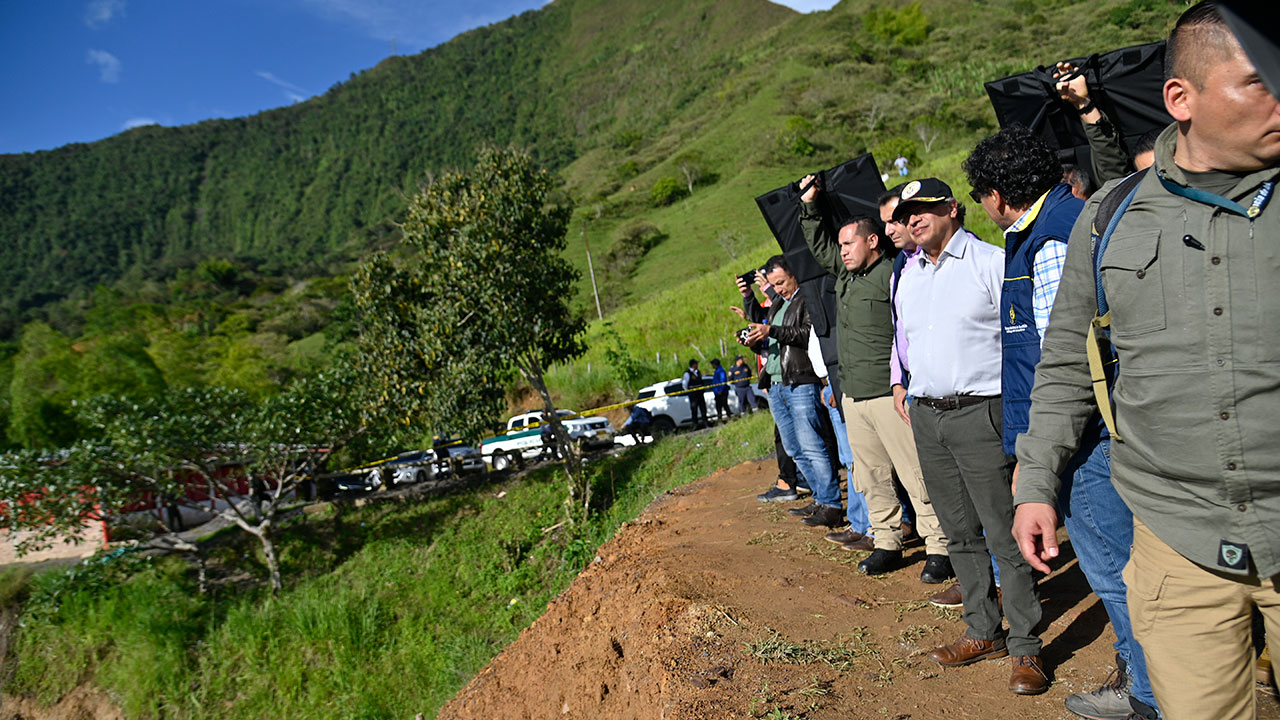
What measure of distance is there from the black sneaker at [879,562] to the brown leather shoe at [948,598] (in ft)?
1.75

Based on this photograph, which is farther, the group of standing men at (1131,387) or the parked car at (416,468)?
the parked car at (416,468)

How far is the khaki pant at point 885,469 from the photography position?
3.81 m

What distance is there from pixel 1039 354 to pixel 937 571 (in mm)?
1906

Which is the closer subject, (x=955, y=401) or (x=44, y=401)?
(x=955, y=401)

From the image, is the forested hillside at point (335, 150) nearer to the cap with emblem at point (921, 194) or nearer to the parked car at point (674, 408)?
the parked car at point (674, 408)

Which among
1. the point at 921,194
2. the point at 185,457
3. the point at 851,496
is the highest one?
the point at 921,194

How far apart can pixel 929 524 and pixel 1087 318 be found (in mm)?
2320

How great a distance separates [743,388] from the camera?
1447cm

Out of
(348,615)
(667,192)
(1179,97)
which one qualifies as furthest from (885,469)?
(667,192)

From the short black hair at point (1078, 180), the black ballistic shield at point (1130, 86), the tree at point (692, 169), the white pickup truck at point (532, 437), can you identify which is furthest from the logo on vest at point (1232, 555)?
the tree at point (692, 169)

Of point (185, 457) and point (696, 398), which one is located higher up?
point (185, 457)

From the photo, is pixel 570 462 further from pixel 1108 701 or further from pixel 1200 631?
pixel 1200 631

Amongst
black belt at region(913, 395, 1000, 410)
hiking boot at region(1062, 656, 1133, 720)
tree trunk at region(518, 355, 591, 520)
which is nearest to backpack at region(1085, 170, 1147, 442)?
black belt at region(913, 395, 1000, 410)

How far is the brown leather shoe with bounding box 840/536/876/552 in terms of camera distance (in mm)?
4516
